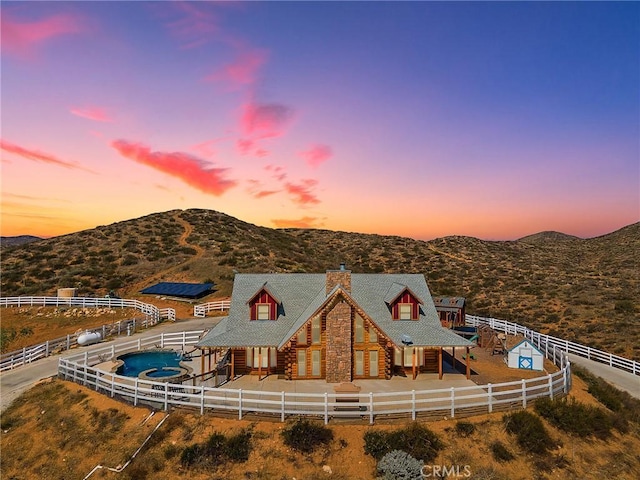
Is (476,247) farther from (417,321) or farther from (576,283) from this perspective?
(417,321)

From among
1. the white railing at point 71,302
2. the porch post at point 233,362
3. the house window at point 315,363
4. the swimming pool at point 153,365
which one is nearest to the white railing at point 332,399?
the swimming pool at point 153,365

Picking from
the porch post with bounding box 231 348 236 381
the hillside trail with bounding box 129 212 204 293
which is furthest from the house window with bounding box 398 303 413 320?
the hillside trail with bounding box 129 212 204 293

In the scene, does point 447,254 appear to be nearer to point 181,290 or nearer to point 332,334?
point 181,290

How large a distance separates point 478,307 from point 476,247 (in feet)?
222

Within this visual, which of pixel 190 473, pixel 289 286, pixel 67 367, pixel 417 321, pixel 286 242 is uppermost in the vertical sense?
pixel 286 242

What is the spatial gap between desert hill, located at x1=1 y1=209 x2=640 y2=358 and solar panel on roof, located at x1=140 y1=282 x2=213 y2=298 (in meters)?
2.24

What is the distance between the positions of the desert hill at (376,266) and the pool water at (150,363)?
1035 inches

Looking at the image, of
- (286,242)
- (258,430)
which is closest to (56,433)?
(258,430)

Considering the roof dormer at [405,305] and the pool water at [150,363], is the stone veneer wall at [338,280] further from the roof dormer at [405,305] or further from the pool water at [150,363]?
the pool water at [150,363]

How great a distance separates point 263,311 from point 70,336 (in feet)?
69.9

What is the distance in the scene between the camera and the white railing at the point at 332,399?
737 inches

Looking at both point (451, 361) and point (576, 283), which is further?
point (576, 283)

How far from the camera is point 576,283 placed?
6988 cm

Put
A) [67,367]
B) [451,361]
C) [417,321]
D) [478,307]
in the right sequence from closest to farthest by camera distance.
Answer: [67,367] < [417,321] < [451,361] < [478,307]
